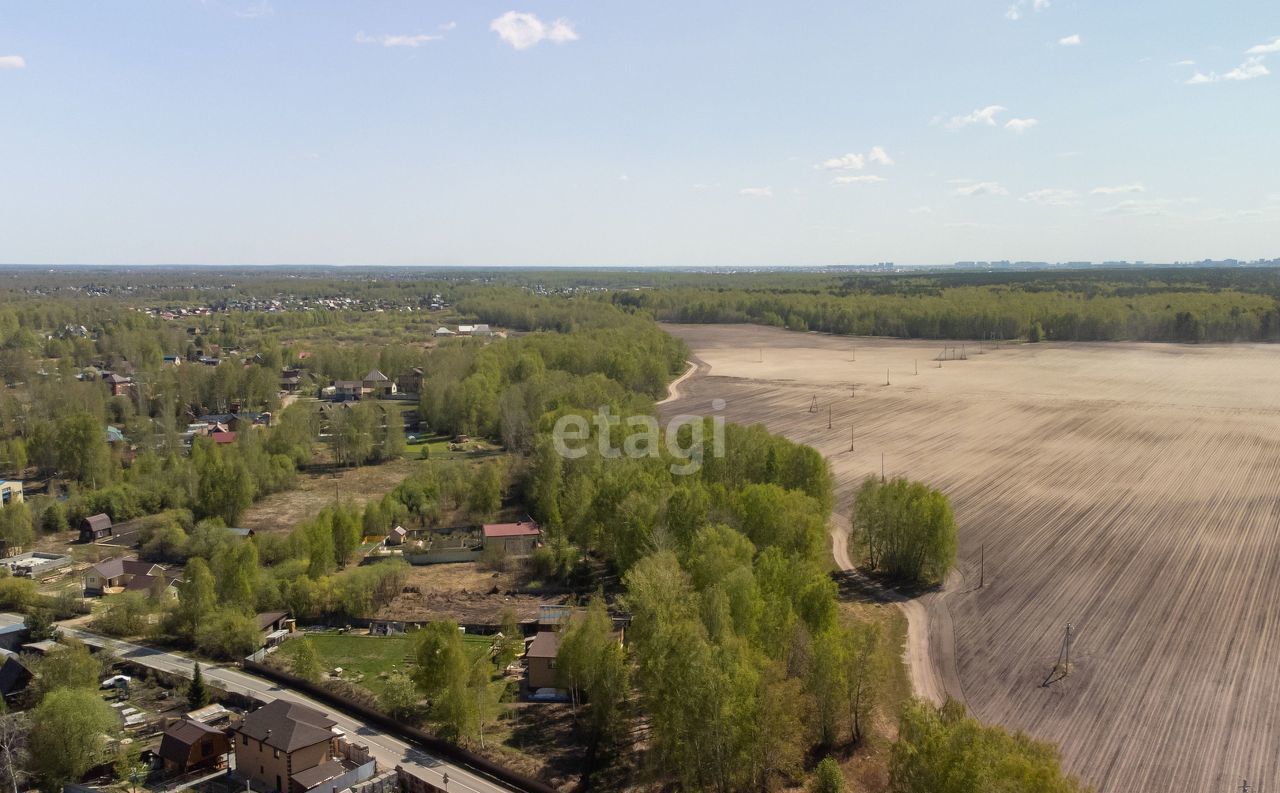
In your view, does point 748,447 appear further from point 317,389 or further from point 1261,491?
point 317,389

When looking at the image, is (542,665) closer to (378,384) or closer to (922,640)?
(922,640)

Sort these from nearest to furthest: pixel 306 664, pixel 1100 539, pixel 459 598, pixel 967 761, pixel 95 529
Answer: pixel 967 761 → pixel 306 664 → pixel 459 598 → pixel 1100 539 → pixel 95 529

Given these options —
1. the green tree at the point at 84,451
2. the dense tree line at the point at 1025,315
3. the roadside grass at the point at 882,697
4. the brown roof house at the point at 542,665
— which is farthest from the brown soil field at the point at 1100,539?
the green tree at the point at 84,451

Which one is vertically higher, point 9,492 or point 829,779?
point 829,779

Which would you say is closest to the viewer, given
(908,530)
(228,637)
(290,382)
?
(228,637)

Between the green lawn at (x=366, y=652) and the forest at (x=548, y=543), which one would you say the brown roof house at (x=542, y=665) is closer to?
the forest at (x=548, y=543)

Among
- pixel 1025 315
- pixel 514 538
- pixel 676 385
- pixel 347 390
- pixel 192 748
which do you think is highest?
pixel 1025 315

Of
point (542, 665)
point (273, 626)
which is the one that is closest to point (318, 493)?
point (273, 626)
